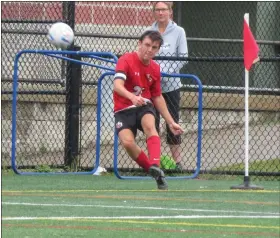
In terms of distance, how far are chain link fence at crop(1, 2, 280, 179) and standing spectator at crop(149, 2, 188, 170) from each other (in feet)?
0.70

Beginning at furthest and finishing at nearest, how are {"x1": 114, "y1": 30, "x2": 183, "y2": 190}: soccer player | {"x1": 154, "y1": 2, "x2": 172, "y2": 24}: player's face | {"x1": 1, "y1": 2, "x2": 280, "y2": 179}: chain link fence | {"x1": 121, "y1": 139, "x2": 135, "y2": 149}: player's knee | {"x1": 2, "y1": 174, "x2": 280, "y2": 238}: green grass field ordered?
{"x1": 1, "y1": 2, "x2": 280, "y2": 179}: chain link fence, {"x1": 154, "y1": 2, "x2": 172, "y2": 24}: player's face, {"x1": 121, "y1": 139, "x2": 135, "y2": 149}: player's knee, {"x1": 114, "y1": 30, "x2": 183, "y2": 190}: soccer player, {"x1": 2, "y1": 174, "x2": 280, "y2": 238}: green grass field

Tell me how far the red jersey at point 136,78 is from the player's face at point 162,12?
68.0 inches

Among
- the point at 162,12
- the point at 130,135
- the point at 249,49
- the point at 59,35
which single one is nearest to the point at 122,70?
the point at 130,135

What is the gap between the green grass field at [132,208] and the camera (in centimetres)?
880

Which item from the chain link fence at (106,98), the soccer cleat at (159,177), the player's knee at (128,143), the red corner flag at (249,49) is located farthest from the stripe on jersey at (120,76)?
the chain link fence at (106,98)

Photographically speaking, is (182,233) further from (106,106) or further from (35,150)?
(35,150)

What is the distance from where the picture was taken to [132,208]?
10508 millimetres

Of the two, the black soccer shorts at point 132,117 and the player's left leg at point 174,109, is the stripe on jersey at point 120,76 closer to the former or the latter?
the black soccer shorts at point 132,117

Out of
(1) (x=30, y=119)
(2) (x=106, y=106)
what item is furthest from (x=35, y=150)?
(2) (x=106, y=106)

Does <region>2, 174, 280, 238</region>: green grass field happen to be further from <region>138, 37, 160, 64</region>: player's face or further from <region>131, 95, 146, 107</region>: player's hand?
<region>138, 37, 160, 64</region>: player's face

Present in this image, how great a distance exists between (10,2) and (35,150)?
2.13m

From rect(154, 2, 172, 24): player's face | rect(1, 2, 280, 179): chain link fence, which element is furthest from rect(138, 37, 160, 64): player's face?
rect(1, 2, 280, 179): chain link fence

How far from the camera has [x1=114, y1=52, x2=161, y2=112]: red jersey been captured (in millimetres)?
12594

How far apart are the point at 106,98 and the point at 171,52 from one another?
1.03 metres
